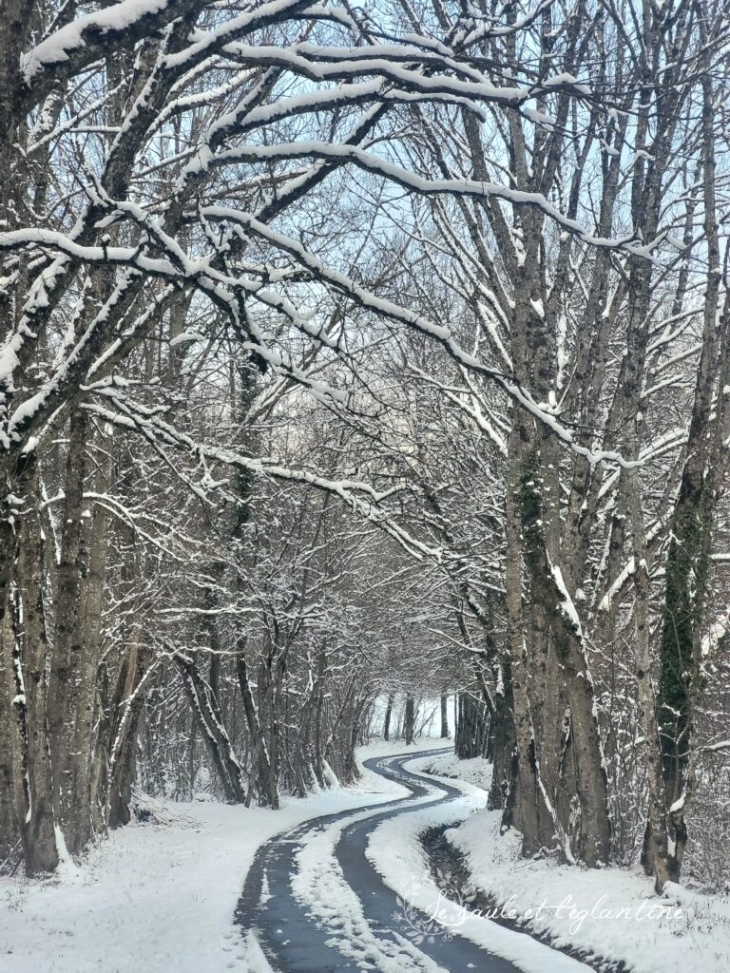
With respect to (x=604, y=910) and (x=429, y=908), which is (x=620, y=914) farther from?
(x=429, y=908)

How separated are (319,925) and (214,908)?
1.49 meters

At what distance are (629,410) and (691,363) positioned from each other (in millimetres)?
8927

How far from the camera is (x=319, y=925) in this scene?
10148 mm

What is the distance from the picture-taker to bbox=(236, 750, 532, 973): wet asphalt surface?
839 cm

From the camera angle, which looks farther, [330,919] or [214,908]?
[214,908]

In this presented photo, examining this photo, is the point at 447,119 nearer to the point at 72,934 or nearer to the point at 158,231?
the point at 158,231

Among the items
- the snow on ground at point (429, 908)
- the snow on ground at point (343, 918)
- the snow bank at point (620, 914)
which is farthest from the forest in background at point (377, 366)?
the snow on ground at point (343, 918)

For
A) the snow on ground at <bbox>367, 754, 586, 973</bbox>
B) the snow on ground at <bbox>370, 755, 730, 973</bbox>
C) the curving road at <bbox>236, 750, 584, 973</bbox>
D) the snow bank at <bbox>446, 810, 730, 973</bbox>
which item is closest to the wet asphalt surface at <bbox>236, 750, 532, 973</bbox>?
the curving road at <bbox>236, 750, 584, 973</bbox>

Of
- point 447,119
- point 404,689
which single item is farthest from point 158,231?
point 404,689

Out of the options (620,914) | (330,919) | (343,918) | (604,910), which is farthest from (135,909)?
(620,914)

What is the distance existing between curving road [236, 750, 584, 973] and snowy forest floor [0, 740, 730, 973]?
0.96ft

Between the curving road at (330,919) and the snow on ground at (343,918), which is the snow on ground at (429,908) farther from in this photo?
the snow on ground at (343,918)

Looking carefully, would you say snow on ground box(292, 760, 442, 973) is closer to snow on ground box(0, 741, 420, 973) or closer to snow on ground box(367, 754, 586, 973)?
snow on ground box(367, 754, 586, 973)

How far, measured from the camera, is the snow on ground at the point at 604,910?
8250 millimetres
